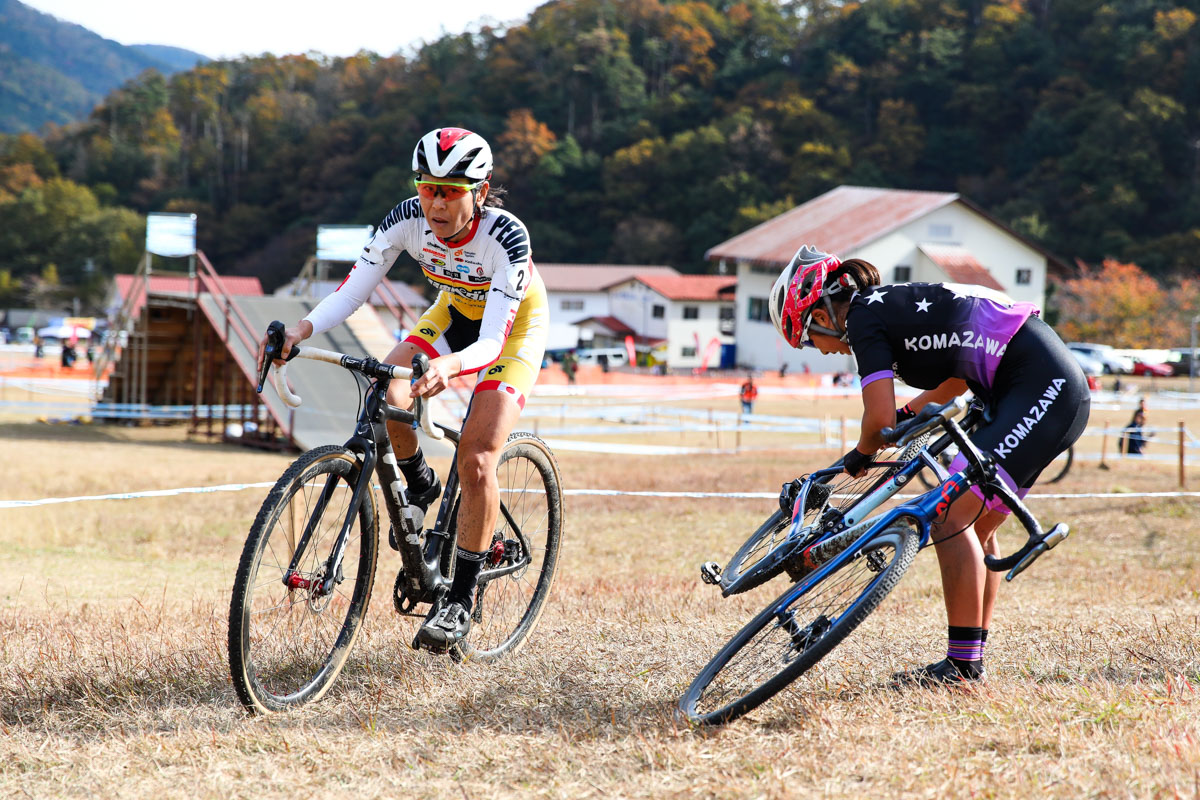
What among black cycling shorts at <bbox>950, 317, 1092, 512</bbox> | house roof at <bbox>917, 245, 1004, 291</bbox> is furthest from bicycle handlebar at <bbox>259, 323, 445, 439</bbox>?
house roof at <bbox>917, 245, 1004, 291</bbox>

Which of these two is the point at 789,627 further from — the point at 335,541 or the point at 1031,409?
the point at 335,541

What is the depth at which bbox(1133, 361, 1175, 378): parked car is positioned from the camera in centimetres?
4991

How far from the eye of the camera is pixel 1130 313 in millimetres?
61812

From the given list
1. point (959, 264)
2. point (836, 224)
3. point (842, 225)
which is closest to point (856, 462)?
point (959, 264)

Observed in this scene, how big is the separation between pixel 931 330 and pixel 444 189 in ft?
6.85

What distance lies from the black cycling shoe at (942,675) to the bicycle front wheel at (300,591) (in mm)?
2219

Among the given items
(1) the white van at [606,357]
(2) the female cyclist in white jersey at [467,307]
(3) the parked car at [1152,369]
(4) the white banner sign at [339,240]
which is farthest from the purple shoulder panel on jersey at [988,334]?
(1) the white van at [606,357]

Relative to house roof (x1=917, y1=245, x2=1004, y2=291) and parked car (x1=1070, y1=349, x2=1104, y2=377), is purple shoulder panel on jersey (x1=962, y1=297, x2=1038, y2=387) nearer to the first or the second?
parked car (x1=1070, y1=349, x2=1104, y2=377)

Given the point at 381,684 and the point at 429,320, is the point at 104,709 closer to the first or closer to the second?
the point at 381,684

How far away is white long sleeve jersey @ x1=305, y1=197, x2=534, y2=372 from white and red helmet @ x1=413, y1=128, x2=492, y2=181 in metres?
0.23

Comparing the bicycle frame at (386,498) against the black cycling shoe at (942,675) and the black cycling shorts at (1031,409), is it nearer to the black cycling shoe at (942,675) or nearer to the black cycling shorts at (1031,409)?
the black cycling shoe at (942,675)

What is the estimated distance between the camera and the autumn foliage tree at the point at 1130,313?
61.0 meters

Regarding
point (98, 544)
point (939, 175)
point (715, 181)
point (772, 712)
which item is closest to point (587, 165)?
point (715, 181)

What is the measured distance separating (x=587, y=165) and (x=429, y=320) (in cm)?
10080
